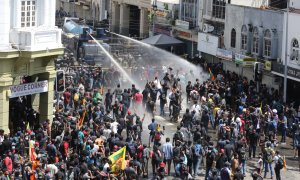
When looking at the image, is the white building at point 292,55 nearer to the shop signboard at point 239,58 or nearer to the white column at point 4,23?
the shop signboard at point 239,58

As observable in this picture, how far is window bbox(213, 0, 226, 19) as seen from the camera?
58.8 m

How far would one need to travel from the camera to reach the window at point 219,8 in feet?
193

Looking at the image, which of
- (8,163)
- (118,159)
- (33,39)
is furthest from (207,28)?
(8,163)

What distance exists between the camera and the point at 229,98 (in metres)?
44.8

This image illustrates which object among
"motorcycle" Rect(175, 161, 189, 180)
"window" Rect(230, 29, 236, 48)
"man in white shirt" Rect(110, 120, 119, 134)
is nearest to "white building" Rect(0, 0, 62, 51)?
"man in white shirt" Rect(110, 120, 119, 134)

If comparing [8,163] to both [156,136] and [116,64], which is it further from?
[116,64]

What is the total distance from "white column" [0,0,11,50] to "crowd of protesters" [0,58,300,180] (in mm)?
3858

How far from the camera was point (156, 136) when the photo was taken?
108 feet

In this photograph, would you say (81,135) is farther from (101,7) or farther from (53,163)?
(101,7)

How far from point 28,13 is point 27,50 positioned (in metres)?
1.97

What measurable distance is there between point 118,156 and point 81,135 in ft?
10.6

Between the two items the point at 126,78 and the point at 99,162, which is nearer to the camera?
the point at 99,162

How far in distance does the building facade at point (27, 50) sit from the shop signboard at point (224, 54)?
753 inches

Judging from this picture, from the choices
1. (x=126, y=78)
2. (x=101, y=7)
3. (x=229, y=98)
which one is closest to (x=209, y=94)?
(x=229, y=98)
